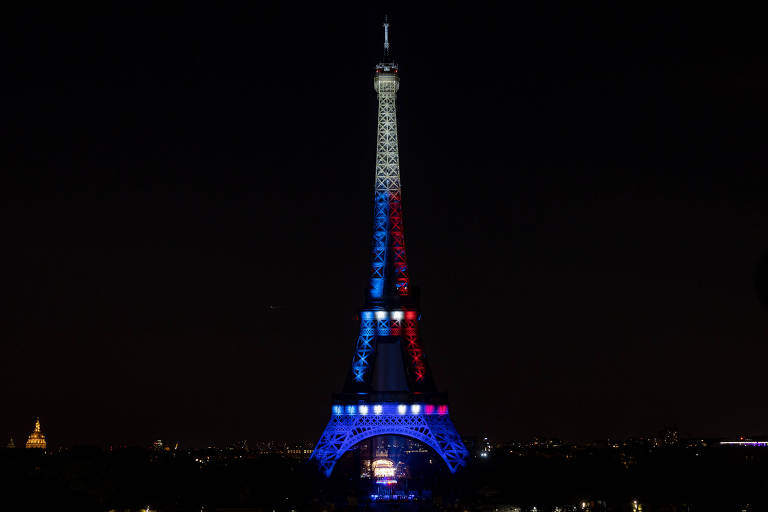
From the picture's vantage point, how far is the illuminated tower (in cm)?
12019

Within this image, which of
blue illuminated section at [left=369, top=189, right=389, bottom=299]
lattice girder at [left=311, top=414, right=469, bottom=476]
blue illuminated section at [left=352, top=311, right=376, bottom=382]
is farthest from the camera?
blue illuminated section at [left=369, top=189, right=389, bottom=299]

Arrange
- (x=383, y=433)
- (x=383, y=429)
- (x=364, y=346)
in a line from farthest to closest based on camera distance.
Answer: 1. (x=364, y=346)
2. (x=383, y=429)
3. (x=383, y=433)

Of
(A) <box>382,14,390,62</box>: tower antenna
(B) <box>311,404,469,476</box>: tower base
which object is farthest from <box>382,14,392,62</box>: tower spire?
(B) <box>311,404,469,476</box>: tower base

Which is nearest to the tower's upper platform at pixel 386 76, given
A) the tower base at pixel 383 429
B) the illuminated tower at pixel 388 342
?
the illuminated tower at pixel 388 342

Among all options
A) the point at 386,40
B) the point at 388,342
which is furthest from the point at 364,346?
the point at 386,40

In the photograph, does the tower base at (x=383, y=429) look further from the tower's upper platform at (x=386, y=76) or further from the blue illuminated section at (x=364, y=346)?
the tower's upper platform at (x=386, y=76)

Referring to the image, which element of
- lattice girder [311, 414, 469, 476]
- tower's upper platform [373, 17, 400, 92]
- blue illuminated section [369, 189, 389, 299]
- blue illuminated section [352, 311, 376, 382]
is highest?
tower's upper platform [373, 17, 400, 92]

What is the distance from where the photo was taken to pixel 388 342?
126438mm

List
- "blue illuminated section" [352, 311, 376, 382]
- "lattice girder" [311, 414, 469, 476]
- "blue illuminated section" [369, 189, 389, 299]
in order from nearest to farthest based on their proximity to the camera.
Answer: "lattice girder" [311, 414, 469, 476] → "blue illuminated section" [352, 311, 376, 382] → "blue illuminated section" [369, 189, 389, 299]

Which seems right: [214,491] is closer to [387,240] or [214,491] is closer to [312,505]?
[312,505]

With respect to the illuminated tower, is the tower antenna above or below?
above

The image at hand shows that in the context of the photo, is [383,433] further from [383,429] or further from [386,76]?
[386,76]

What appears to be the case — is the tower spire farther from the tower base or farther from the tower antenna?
the tower base

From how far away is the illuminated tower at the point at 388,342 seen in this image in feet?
394
